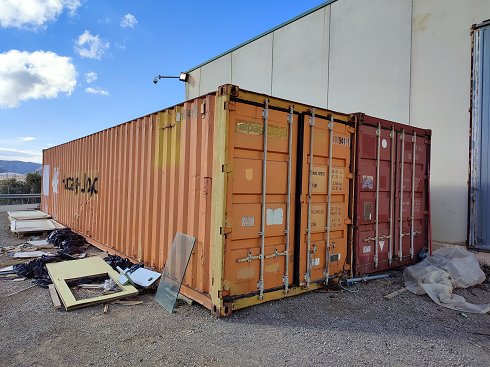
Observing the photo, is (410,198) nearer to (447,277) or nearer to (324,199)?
(447,277)

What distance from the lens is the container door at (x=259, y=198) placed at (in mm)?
4137

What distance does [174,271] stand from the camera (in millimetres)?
4699

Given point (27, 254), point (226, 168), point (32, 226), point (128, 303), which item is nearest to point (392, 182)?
point (226, 168)

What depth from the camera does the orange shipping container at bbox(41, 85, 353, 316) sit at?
4117mm

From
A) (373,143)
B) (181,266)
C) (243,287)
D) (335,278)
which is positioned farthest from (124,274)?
(373,143)

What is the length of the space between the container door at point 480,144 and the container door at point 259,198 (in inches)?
177

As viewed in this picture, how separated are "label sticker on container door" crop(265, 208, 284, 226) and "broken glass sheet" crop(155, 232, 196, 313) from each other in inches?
40.1

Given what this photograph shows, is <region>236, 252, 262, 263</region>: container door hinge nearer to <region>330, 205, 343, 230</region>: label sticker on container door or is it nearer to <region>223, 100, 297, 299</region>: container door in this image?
<region>223, 100, 297, 299</region>: container door

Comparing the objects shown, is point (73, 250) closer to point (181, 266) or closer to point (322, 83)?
point (181, 266)

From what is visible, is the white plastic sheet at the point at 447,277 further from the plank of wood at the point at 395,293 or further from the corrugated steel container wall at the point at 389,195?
the corrugated steel container wall at the point at 389,195

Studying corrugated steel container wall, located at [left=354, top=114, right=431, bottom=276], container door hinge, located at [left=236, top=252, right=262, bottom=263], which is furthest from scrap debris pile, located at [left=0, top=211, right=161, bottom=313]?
corrugated steel container wall, located at [left=354, top=114, right=431, bottom=276]

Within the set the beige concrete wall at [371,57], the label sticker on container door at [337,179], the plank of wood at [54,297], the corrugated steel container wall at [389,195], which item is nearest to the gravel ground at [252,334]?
the plank of wood at [54,297]

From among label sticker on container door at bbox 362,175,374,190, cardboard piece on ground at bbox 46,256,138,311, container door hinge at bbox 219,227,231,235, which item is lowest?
cardboard piece on ground at bbox 46,256,138,311

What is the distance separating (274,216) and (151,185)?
2391 mm
